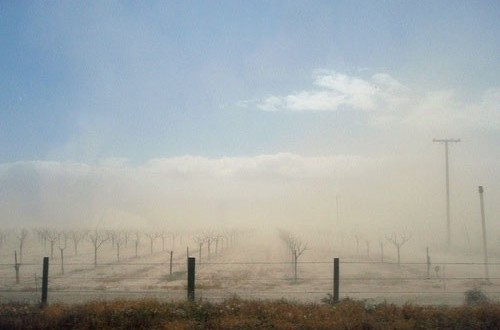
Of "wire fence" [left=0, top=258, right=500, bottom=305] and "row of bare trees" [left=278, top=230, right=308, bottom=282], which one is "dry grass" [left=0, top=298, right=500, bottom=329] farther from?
"row of bare trees" [left=278, top=230, right=308, bottom=282]

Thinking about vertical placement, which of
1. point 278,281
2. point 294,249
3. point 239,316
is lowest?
point 278,281

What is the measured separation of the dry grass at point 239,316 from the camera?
9.41 metres

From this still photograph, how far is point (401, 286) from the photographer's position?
27203 mm

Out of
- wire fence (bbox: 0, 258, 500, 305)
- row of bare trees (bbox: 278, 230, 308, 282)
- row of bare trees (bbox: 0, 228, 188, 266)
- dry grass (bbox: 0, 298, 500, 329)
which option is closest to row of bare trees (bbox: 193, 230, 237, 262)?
row of bare trees (bbox: 0, 228, 188, 266)

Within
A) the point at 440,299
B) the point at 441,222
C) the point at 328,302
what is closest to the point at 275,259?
the point at 440,299

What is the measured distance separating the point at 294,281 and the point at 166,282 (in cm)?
959

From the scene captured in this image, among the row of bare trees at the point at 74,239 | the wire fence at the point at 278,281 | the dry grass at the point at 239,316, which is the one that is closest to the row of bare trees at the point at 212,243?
the row of bare trees at the point at 74,239

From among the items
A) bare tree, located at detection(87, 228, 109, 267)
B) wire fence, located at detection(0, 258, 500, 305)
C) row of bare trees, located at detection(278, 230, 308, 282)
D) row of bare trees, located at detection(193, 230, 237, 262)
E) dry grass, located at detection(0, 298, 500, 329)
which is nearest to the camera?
dry grass, located at detection(0, 298, 500, 329)

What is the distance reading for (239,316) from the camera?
32.8 ft

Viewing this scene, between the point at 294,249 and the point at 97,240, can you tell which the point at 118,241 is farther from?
the point at 97,240

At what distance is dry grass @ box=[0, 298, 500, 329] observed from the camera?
9.41 meters

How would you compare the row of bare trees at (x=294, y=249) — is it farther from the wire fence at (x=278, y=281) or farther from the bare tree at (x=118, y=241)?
the bare tree at (x=118, y=241)

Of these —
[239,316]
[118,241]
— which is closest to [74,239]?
[118,241]

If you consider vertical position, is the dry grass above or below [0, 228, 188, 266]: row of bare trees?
above
